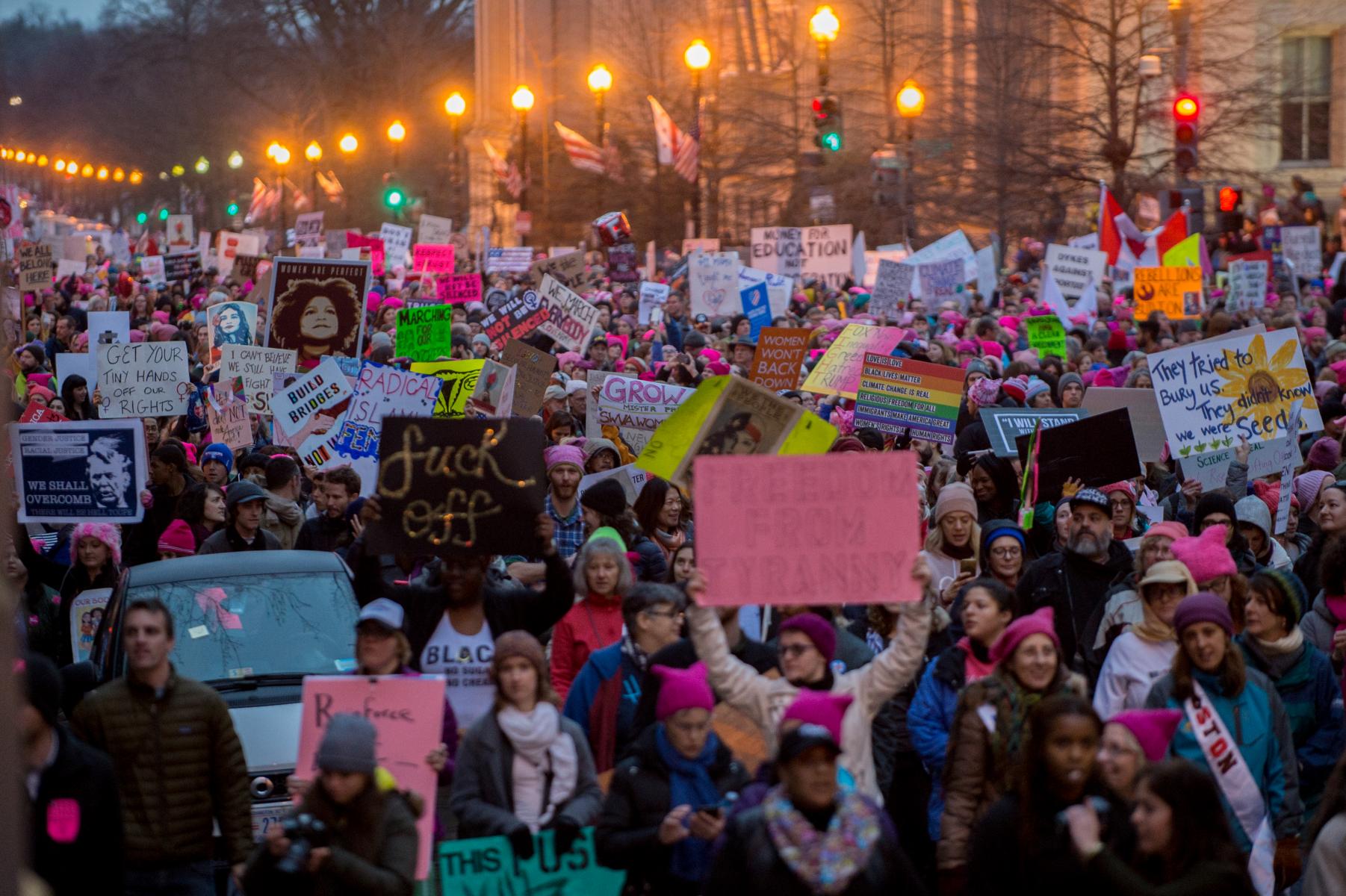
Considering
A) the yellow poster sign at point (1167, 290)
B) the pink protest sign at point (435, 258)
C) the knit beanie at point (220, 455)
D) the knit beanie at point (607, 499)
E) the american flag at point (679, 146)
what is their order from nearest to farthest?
the knit beanie at point (607, 499), the knit beanie at point (220, 455), the yellow poster sign at point (1167, 290), the pink protest sign at point (435, 258), the american flag at point (679, 146)

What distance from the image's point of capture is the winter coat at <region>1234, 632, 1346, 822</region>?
6945 millimetres

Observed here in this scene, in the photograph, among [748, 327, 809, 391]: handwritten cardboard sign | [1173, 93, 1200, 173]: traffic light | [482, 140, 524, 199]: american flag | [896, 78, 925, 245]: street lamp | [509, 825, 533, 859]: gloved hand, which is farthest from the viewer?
[482, 140, 524, 199]: american flag

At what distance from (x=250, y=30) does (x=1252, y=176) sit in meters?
53.1

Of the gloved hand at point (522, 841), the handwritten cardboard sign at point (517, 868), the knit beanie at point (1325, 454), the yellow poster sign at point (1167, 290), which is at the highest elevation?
the yellow poster sign at point (1167, 290)


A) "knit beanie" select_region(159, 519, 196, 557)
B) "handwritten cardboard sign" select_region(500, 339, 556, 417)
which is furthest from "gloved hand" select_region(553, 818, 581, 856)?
"handwritten cardboard sign" select_region(500, 339, 556, 417)

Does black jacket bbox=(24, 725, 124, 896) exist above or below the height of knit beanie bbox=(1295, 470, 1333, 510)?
below

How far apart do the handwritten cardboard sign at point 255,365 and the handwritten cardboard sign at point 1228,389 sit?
5.86 metres

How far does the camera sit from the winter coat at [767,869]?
4816 mm

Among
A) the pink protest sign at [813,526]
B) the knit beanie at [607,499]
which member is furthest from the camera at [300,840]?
the knit beanie at [607,499]

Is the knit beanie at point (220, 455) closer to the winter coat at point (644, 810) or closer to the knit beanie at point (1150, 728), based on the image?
the winter coat at point (644, 810)

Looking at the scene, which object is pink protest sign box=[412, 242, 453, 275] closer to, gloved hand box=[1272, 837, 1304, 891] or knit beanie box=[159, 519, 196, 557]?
knit beanie box=[159, 519, 196, 557]

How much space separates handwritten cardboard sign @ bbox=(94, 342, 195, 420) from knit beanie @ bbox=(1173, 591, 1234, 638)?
358 inches

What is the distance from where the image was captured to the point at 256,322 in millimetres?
18016

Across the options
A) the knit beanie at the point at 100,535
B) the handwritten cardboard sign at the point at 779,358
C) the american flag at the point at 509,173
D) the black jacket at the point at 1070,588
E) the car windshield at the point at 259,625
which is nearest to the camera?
the car windshield at the point at 259,625
